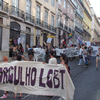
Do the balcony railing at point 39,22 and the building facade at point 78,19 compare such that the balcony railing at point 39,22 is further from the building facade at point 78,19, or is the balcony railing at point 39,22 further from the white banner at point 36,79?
the building facade at point 78,19

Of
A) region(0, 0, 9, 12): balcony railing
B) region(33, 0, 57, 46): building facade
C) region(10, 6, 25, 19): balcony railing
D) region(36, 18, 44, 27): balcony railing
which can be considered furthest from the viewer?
region(33, 0, 57, 46): building facade

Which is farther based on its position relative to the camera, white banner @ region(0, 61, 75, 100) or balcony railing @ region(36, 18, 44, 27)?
balcony railing @ region(36, 18, 44, 27)

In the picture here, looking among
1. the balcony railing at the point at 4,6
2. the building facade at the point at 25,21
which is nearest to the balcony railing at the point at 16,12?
the building facade at the point at 25,21

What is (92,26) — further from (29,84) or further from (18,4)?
(29,84)

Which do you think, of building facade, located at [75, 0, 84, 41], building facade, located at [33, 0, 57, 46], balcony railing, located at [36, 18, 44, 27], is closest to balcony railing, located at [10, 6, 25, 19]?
building facade, located at [33, 0, 57, 46]

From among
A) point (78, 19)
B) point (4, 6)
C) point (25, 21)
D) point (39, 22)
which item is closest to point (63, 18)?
point (39, 22)

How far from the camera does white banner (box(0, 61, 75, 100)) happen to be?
4695mm

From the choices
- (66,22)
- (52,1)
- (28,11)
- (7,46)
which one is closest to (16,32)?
(7,46)

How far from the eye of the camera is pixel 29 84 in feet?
16.3

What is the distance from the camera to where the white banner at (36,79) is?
4695mm

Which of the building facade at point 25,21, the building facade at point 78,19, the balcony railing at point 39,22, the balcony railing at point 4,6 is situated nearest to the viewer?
the balcony railing at point 4,6

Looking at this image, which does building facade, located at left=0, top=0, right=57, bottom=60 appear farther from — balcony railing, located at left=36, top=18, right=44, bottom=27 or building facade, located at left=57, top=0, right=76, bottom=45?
building facade, located at left=57, top=0, right=76, bottom=45

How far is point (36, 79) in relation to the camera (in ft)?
16.2

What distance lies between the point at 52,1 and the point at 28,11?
8.28 m
